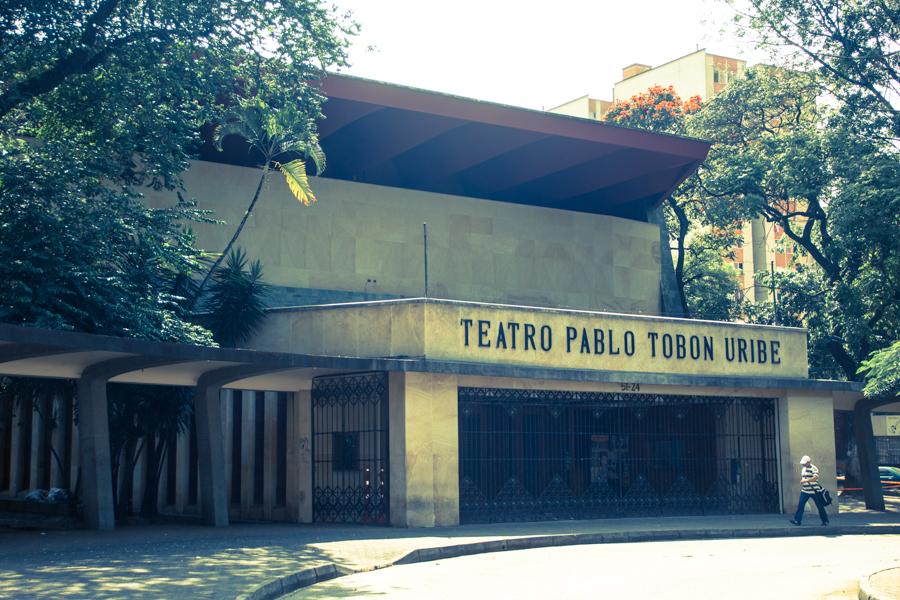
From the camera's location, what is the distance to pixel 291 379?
2020cm

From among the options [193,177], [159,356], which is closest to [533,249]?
[193,177]

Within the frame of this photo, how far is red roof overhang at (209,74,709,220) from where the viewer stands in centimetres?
2709

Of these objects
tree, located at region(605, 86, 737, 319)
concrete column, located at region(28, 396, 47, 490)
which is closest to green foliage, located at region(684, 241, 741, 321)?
tree, located at region(605, 86, 737, 319)

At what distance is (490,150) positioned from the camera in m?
29.9

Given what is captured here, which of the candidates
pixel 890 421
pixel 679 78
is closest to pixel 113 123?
pixel 890 421

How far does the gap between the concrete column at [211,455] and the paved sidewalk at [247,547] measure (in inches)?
20.6

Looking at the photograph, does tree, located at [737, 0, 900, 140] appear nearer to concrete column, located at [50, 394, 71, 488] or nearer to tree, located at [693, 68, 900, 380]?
tree, located at [693, 68, 900, 380]

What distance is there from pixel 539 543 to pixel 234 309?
8369 mm

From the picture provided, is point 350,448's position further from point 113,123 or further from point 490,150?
point 490,150

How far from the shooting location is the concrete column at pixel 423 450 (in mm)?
18984

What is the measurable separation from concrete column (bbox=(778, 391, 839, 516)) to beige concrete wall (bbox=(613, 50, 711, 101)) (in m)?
50.7

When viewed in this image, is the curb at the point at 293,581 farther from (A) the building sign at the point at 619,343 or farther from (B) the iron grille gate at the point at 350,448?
(A) the building sign at the point at 619,343

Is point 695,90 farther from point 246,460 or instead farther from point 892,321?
point 246,460

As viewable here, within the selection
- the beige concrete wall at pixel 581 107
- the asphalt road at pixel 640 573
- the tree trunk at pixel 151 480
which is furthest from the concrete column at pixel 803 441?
the beige concrete wall at pixel 581 107
